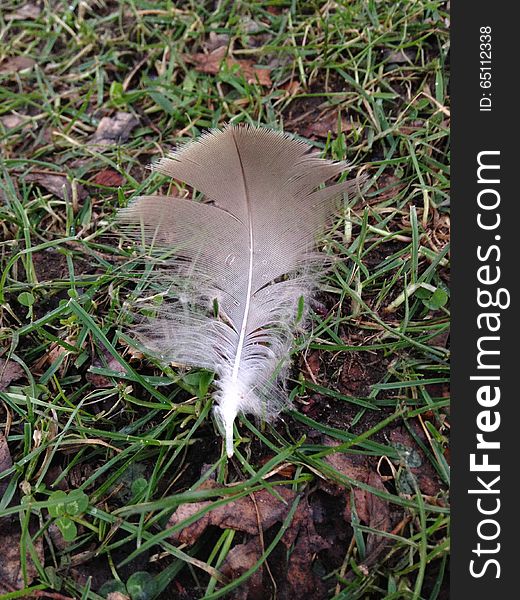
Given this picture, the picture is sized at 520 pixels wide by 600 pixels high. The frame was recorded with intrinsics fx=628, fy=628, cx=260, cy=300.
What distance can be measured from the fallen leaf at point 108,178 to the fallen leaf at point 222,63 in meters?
0.73

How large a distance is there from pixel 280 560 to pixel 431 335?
896mm

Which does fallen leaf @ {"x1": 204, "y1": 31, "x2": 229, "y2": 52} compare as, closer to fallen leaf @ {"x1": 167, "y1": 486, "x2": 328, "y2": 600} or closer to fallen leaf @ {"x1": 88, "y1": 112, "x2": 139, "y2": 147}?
fallen leaf @ {"x1": 88, "y1": 112, "x2": 139, "y2": 147}

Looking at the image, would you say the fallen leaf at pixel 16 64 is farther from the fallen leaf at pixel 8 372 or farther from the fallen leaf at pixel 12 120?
the fallen leaf at pixel 8 372

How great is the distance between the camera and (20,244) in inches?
101

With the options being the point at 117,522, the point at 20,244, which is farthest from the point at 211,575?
the point at 20,244

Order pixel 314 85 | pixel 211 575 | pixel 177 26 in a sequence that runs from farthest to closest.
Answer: pixel 177 26, pixel 314 85, pixel 211 575

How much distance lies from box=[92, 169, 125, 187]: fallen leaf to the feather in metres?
0.46

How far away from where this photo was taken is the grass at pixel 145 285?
1.90 meters

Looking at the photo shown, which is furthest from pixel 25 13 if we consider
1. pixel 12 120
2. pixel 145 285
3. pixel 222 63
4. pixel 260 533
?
pixel 260 533

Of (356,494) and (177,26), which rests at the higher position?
(177,26)

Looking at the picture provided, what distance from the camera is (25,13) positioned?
3420 mm

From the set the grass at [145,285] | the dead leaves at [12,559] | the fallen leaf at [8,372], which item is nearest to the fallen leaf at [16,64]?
the grass at [145,285]

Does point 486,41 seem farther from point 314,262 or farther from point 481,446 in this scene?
point 481,446

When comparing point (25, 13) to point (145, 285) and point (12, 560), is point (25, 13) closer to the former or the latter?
point (145, 285)
